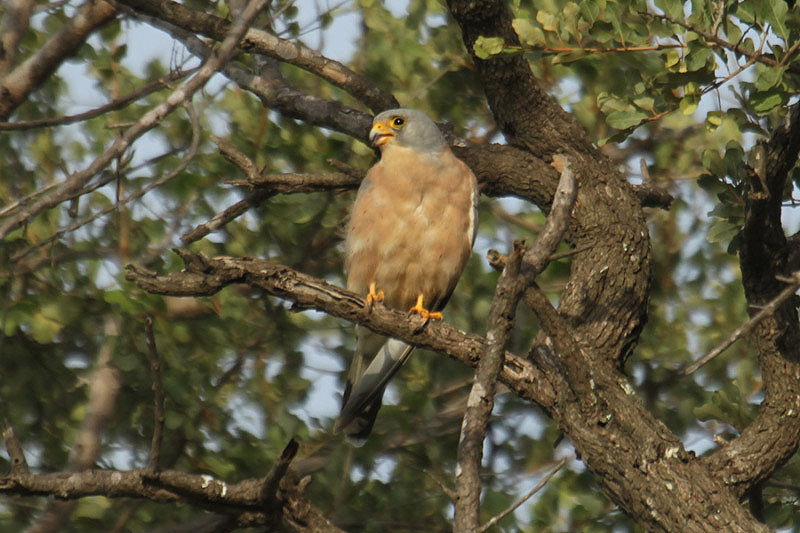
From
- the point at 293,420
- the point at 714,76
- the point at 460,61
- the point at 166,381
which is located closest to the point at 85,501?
the point at 166,381

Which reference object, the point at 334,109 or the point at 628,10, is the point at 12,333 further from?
the point at 628,10

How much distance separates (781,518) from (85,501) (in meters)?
2.90

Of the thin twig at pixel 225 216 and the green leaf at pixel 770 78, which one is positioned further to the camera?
the thin twig at pixel 225 216

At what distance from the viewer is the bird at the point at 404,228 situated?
434cm

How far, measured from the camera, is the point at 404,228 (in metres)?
4.36

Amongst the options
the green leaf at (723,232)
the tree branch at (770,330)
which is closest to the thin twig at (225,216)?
the green leaf at (723,232)

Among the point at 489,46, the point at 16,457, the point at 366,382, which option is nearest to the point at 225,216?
the point at 366,382

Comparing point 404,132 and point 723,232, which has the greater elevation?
point 404,132

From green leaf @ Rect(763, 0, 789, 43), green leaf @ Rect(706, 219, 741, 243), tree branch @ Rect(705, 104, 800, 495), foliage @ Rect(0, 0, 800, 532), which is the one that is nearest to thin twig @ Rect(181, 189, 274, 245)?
foliage @ Rect(0, 0, 800, 532)

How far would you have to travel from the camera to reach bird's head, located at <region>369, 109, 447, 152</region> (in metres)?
4.41

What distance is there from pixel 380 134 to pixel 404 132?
0.13 meters

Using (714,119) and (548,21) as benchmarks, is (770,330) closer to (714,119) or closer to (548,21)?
(714,119)

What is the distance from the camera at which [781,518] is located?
11.8 feet

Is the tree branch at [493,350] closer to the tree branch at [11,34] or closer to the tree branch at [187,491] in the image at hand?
the tree branch at [187,491]
